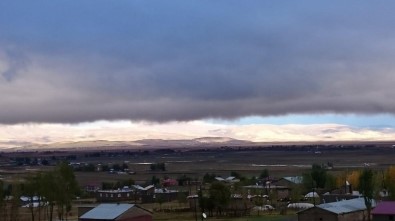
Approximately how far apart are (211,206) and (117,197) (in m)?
27.6

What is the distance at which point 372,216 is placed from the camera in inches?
2041

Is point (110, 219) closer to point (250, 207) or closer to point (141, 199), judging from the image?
point (250, 207)

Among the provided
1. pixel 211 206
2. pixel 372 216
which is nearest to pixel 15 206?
pixel 211 206

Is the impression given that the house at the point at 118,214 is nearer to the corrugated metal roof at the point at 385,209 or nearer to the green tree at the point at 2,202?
the green tree at the point at 2,202

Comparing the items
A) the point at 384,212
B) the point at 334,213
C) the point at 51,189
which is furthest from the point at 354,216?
the point at 51,189

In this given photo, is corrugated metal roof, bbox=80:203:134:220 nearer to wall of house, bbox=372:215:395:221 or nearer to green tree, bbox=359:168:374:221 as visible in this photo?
green tree, bbox=359:168:374:221

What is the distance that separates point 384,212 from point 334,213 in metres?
3.89

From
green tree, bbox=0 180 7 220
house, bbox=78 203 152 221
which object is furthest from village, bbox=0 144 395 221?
green tree, bbox=0 180 7 220

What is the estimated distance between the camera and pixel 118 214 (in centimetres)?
5269

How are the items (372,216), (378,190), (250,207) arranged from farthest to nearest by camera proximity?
(250,207) < (378,190) < (372,216)

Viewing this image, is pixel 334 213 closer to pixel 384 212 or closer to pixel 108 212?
pixel 384 212

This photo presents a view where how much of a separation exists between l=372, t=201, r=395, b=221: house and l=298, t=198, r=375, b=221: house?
2.93 metres

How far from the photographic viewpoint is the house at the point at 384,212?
50.2m

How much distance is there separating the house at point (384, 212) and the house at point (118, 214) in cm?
1890
